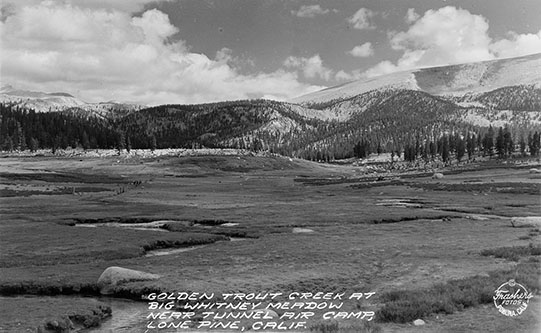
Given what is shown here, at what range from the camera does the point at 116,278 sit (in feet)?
97.5

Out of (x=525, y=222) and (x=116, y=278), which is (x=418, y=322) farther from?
(x=525, y=222)

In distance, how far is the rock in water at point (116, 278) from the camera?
95.2 ft

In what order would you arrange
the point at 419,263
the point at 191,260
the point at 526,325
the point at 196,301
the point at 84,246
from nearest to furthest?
the point at 526,325 < the point at 196,301 < the point at 419,263 < the point at 191,260 < the point at 84,246

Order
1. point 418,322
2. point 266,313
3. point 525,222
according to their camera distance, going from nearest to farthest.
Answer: point 418,322, point 266,313, point 525,222

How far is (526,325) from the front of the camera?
17.5 metres

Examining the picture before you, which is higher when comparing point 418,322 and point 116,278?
point 418,322

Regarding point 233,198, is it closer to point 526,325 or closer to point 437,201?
point 437,201

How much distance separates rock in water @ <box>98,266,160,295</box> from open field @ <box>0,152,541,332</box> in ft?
2.22

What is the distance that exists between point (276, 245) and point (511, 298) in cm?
2452

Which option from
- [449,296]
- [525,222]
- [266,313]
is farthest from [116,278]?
[525,222]

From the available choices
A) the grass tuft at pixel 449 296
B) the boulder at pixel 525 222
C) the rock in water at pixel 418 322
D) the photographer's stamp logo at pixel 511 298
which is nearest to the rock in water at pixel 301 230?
the boulder at pixel 525 222

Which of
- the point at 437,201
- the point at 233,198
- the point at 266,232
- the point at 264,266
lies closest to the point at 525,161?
the point at 437,201

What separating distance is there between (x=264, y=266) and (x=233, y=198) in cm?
6377

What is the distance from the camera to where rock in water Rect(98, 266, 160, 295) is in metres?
29.0
